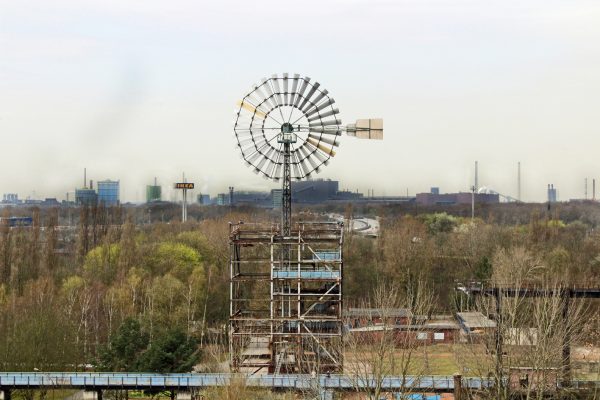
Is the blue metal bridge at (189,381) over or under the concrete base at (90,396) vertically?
over

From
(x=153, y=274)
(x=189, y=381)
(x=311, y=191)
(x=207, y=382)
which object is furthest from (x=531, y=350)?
(x=311, y=191)

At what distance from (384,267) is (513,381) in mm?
42824

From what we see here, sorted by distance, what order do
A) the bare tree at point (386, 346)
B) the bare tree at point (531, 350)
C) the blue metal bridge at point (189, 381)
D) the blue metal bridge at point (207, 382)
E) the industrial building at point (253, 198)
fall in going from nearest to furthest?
the bare tree at point (386, 346) < the bare tree at point (531, 350) < the blue metal bridge at point (207, 382) < the blue metal bridge at point (189, 381) < the industrial building at point (253, 198)

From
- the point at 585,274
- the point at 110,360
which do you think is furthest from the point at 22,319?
the point at 585,274

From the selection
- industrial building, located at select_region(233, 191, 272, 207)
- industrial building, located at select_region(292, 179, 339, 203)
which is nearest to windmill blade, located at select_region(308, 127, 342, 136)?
industrial building, located at select_region(292, 179, 339, 203)

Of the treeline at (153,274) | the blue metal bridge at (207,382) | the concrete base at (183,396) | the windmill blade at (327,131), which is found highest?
the windmill blade at (327,131)

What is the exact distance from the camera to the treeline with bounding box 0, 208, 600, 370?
50.6 meters

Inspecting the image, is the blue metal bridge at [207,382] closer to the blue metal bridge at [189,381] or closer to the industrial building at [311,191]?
the blue metal bridge at [189,381]

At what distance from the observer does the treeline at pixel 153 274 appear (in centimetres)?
5059

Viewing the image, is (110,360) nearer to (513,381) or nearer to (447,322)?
(513,381)

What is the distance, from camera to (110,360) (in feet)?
158

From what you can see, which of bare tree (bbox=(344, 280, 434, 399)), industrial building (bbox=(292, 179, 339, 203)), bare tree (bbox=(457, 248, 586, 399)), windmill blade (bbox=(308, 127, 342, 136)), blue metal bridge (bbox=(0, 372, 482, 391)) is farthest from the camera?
industrial building (bbox=(292, 179, 339, 203))

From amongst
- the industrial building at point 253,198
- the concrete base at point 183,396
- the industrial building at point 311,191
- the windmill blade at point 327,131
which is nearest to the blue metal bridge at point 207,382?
the concrete base at point 183,396

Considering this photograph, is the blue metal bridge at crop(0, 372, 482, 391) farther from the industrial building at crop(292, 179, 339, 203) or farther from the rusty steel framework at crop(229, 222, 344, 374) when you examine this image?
the industrial building at crop(292, 179, 339, 203)
